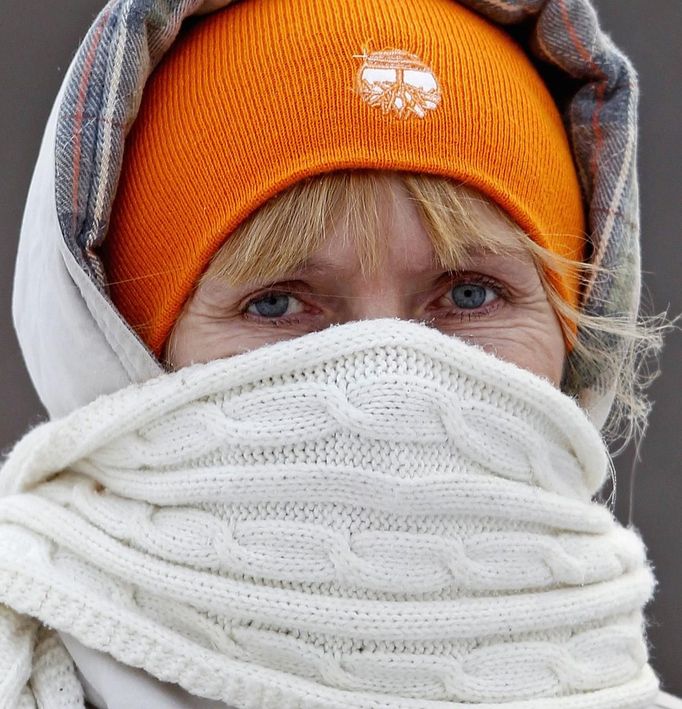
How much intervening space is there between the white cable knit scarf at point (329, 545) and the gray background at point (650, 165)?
1.25 meters

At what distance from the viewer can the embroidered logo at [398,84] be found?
3.70ft

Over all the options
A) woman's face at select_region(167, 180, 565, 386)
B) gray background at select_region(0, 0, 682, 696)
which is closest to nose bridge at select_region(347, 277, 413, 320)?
woman's face at select_region(167, 180, 565, 386)

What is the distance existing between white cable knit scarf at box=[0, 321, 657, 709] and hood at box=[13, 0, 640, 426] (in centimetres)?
11

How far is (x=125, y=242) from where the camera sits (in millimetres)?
1218

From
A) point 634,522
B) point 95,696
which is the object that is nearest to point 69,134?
point 95,696

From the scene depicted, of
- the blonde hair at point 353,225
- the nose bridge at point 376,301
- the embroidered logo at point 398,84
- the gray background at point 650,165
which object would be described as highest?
the embroidered logo at point 398,84

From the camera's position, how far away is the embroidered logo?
44.4 inches

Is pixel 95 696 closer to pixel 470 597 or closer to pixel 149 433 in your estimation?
pixel 149 433

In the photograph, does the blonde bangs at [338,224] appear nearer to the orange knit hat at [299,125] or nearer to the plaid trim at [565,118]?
the orange knit hat at [299,125]

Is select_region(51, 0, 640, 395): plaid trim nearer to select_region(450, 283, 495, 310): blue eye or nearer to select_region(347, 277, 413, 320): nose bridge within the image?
select_region(450, 283, 495, 310): blue eye

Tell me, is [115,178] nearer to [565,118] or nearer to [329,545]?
[329,545]

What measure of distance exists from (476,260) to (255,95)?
347 mm

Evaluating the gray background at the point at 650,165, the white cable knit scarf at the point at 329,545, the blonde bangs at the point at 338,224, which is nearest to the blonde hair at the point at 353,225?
the blonde bangs at the point at 338,224

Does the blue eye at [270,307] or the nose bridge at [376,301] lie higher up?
the nose bridge at [376,301]
